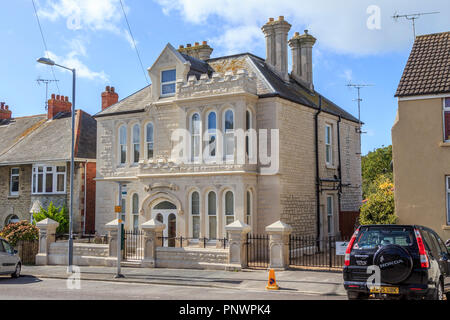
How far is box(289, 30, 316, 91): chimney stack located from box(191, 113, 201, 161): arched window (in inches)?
308

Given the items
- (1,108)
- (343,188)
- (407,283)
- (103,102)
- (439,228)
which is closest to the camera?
(407,283)

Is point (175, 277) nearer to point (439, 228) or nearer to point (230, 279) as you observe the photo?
point (230, 279)

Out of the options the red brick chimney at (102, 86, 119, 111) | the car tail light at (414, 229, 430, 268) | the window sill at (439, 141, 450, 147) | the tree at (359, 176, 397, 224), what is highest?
the red brick chimney at (102, 86, 119, 111)

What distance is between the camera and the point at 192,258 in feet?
64.2

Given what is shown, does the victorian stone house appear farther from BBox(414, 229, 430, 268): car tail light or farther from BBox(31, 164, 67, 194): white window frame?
BBox(414, 229, 430, 268): car tail light

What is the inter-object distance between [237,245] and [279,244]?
5.35ft

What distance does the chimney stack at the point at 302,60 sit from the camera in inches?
1103

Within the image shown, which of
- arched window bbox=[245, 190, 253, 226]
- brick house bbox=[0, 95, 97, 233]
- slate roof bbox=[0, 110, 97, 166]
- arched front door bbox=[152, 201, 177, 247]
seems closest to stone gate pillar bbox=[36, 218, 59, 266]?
arched front door bbox=[152, 201, 177, 247]

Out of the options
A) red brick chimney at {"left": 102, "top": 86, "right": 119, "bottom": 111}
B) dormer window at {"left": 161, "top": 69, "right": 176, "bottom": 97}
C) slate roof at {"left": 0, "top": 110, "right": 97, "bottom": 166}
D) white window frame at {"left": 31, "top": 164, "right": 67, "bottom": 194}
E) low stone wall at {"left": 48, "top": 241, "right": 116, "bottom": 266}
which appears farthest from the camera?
red brick chimney at {"left": 102, "top": 86, "right": 119, "bottom": 111}

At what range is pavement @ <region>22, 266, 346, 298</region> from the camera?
48.9ft

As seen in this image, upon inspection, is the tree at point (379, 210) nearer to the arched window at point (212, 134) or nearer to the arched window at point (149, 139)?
the arched window at point (212, 134)
